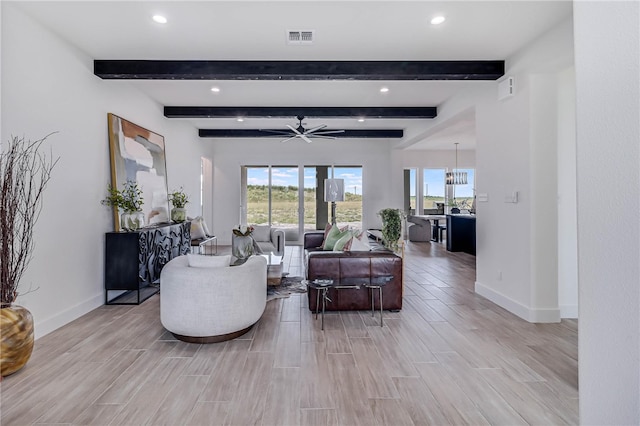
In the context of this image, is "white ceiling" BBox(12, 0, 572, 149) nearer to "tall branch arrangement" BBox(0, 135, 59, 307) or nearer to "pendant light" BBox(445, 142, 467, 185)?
"tall branch arrangement" BBox(0, 135, 59, 307)

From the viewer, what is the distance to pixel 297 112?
600 cm

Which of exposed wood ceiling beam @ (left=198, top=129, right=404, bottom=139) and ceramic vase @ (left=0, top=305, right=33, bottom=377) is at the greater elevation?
exposed wood ceiling beam @ (left=198, top=129, right=404, bottom=139)

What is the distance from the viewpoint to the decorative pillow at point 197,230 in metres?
6.78

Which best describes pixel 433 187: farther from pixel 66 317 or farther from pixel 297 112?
pixel 66 317

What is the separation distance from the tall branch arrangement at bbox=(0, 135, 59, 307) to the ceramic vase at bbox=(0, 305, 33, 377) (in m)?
0.17

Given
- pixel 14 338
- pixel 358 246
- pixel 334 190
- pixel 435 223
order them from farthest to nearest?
pixel 435 223
pixel 334 190
pixel 358 246
pixel 14 338

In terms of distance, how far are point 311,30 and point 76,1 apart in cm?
201

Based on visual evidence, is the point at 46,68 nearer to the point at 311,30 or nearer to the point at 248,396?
the point at 311,30

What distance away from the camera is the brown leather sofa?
378 cm

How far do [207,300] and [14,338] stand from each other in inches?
51.6

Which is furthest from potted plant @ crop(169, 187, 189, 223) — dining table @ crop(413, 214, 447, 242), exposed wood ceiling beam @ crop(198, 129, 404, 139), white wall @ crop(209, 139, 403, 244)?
dining table @ crop(413, 214, 447, 242)

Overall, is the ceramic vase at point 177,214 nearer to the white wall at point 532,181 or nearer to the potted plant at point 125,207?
the potted plant at point 125,207

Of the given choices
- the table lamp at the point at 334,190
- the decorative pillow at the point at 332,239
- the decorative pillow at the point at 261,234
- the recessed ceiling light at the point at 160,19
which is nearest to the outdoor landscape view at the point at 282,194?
the table lamp at the point at 334,190

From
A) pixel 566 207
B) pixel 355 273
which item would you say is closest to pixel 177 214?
pixel 355 273
